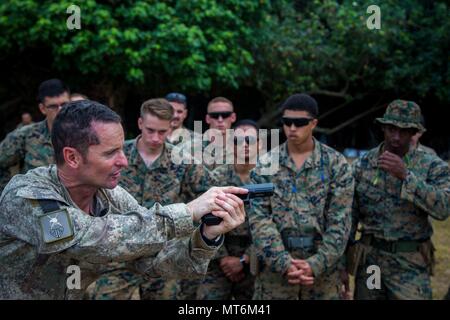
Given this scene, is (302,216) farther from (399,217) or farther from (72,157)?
(72,157)

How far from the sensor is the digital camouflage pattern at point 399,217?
4637mm

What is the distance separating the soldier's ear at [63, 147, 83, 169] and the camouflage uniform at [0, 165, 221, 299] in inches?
5.2

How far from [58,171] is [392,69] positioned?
12.9 m

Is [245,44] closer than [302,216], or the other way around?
[302,216]

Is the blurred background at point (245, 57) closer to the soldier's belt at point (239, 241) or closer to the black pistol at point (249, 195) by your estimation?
the soldier's belt at point (239, 241)

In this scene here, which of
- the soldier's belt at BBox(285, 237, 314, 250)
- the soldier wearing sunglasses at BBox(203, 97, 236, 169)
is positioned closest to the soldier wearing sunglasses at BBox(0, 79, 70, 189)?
the soldier wearing sunglasses at BBox(203, 97, 236, 169)

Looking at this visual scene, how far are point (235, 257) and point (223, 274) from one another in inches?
8.0

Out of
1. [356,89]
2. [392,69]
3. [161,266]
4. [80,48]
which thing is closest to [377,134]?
[356,89]

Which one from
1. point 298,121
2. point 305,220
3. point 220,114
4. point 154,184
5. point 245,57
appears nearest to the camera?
point 305,220

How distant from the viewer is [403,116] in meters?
4.72

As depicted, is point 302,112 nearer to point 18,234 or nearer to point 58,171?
point 58,171

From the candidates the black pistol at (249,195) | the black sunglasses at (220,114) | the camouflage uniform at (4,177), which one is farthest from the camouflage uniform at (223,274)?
the black pistol at (249,195)

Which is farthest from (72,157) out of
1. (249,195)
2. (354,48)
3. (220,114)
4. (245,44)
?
(354,48)

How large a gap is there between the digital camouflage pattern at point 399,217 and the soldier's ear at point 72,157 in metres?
2.83
